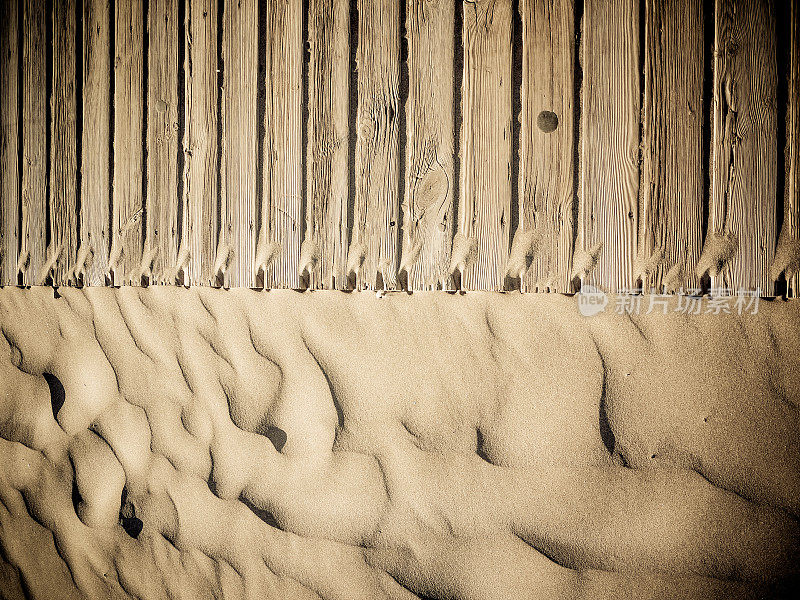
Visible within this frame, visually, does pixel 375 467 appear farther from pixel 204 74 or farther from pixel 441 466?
pixel 204 74

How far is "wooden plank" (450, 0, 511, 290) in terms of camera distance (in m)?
1.54

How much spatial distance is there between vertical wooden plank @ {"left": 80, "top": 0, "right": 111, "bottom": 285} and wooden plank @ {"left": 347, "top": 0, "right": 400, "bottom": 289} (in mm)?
1112

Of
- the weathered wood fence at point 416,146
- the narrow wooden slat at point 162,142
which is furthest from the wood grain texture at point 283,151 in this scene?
the narrow wooden slat at point 162,142

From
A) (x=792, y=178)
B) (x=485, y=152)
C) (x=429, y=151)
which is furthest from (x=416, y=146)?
(x=792, y=178)

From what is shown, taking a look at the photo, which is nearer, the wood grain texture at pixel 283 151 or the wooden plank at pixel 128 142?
the wood grain texture at pixel 283 151

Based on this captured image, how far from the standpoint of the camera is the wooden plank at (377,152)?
5.29 feet

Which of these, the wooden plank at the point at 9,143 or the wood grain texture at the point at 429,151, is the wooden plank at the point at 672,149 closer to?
the wood grain texture at the point at 429,151

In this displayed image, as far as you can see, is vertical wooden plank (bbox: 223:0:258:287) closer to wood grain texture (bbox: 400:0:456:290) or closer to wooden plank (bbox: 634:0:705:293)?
wood grain texture (bbox: 400:0:456:290)

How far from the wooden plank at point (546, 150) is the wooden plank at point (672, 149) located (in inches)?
9.0

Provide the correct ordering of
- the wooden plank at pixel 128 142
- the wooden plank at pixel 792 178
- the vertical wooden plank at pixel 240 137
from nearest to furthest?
the wooden plank at pixel 792 178, the vertical wooden plank at pixel 240 137, the wooden plank at pixel 128 142

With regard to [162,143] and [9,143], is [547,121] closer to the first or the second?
[162,143]

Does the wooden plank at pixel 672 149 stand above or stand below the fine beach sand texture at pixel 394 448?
above

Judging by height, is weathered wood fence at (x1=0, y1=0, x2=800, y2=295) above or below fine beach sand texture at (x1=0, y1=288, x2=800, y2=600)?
above

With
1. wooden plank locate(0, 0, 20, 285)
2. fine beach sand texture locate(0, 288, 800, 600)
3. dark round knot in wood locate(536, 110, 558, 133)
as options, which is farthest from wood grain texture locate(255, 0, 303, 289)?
wooden plank locate(0, 0, 20, 285)
